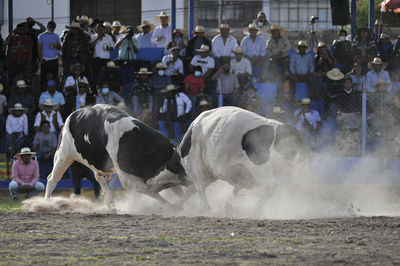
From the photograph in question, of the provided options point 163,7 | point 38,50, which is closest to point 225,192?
point 38,50

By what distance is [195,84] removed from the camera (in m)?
16.2

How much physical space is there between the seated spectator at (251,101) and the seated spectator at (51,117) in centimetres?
376

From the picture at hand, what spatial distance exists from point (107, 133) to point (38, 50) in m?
8.16

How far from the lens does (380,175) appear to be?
1396cm

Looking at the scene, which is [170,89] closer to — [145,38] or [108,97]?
[108,97]

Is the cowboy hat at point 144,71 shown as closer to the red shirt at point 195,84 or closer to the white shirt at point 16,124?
the red shirt at point 195,84

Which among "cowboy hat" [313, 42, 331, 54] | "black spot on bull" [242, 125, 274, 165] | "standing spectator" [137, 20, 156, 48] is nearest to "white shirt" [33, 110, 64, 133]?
"standing spectator" [137, 20, 156, 48]

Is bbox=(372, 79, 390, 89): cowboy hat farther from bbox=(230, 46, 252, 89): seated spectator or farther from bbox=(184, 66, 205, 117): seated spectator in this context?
bbox=(184, 66, 205, 117): seated spectator

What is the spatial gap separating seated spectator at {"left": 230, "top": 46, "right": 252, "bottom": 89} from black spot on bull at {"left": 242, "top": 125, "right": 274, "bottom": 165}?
731cm

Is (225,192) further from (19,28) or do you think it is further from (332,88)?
(19,28)

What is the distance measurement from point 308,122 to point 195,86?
2.58 meters

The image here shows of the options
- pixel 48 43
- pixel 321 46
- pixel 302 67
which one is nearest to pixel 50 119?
pixel 48 43

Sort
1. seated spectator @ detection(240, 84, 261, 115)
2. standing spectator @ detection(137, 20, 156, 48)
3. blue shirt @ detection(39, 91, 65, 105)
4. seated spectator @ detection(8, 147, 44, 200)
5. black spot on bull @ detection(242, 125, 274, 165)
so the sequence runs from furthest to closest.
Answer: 1. standing spectator @ detection(137, 20, 156, 48)
2. blue shirt @ detection(39, 91, 65, 105)
3. seated spectator @ detection(240, 84, 261, 115)
4. seated spectator @ detection(8, 147, 44, 200)
5. black spot on bull @ detection(242, 125, 274, 165)

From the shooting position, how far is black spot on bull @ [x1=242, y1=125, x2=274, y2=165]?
9.17 m
